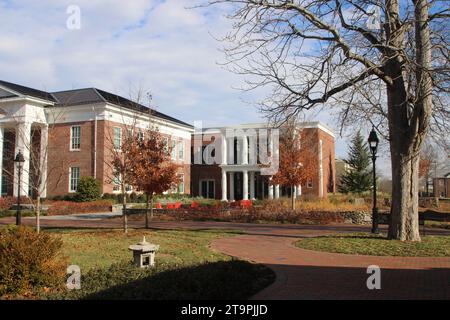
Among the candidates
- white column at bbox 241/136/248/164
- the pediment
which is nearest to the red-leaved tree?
the pediment

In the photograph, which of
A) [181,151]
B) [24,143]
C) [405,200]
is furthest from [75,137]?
[405,200]

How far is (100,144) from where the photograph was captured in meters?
36.9

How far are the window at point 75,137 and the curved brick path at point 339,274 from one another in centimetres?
2746

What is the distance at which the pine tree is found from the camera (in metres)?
50.3

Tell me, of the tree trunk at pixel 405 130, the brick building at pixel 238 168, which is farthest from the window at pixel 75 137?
the tree trunk at pixel 405 130

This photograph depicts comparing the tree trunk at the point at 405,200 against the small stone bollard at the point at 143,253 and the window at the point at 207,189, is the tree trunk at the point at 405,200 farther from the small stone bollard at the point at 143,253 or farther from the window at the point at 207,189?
the window at the point at 207,189

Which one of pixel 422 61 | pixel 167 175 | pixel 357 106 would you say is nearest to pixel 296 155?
pixel 167 175

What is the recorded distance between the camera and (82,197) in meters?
34.4

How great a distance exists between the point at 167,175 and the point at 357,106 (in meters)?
8.73

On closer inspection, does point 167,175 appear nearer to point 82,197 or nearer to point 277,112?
point 277,112

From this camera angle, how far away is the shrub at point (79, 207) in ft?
99.4

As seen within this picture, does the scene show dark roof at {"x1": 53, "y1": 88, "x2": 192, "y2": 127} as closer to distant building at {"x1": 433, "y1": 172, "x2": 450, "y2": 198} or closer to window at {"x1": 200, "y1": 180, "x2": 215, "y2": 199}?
window at {"x1": 200, "y1": 180, "x2": 215, "y2": 199}

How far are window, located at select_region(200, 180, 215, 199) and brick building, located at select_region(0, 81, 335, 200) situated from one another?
0.12m

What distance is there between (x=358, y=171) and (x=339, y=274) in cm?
4393
